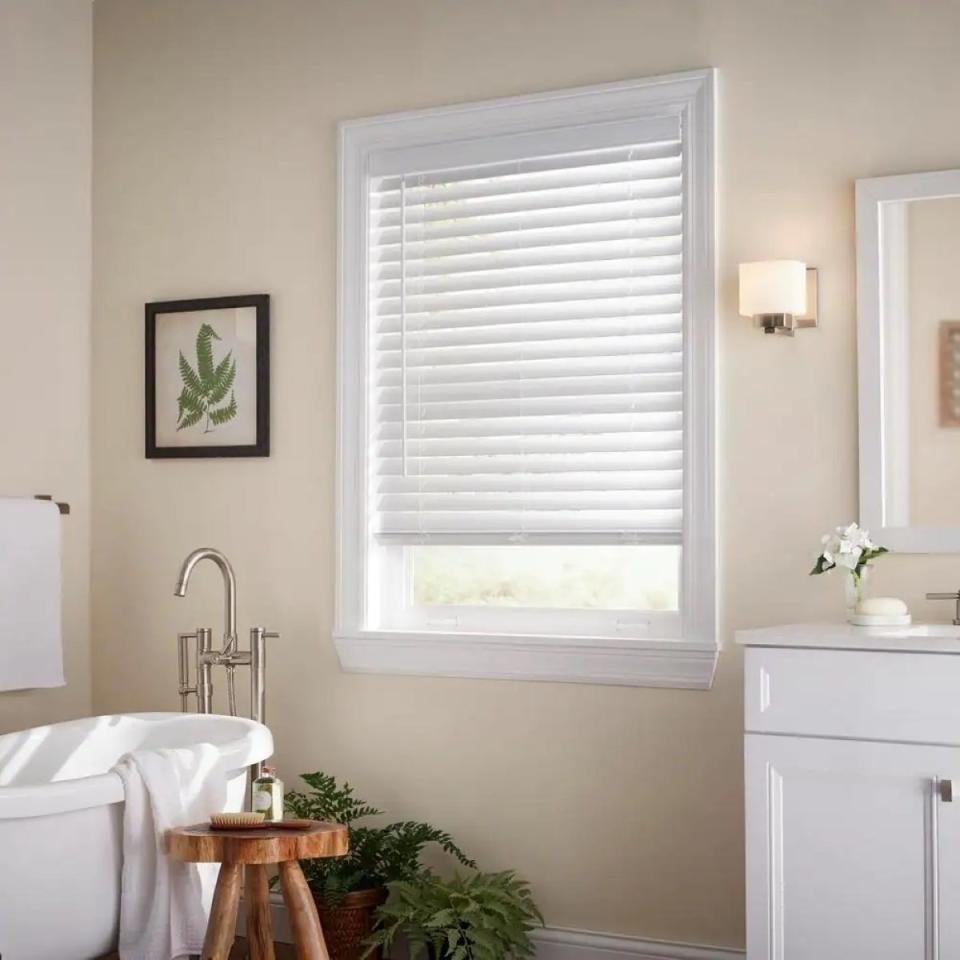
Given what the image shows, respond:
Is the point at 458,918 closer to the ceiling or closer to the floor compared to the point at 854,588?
closer to the floor

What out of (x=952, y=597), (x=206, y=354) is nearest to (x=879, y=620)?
(x=952, y=597)

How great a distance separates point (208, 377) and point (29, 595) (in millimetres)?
773

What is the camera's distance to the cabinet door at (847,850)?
8.19ft

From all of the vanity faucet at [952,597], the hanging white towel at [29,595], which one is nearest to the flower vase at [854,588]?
→ the vanity faucet at [952,597]

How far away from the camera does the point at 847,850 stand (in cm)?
256

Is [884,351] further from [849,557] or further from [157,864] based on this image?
[157,864]

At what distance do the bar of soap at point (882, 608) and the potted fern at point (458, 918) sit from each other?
3.59 ft

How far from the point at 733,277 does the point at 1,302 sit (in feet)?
6.49

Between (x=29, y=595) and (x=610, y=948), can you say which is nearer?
(x=610, y=948)

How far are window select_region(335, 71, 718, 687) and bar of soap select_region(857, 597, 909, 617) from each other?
1.59 ft

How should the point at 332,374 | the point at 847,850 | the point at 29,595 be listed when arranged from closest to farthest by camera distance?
the point at 847,850 < the point at 29,595 < the point at 332,374

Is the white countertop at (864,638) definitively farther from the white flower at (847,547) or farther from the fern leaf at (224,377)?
the fern leaf at (224,377)

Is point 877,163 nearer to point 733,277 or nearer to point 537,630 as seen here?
point 733,277

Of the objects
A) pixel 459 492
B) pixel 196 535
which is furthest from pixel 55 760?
pixel 459 492
